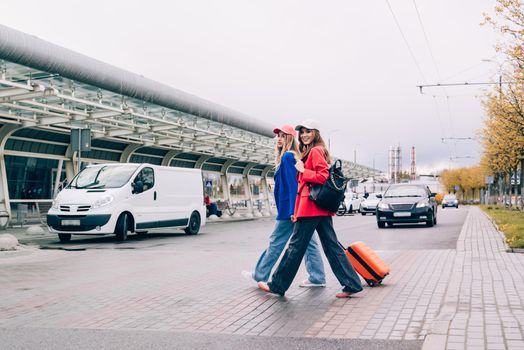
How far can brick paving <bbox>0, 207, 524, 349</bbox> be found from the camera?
5.25m

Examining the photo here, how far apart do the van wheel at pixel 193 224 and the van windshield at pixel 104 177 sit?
3.02 meters

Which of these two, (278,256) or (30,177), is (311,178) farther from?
(30,177)

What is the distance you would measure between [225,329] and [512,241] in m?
A: 8.06

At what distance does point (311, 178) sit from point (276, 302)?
1.36 meters

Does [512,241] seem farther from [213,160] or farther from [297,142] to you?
[213,160]

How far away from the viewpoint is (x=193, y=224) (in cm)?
1984

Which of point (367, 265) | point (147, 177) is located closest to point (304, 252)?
point (367, 265)

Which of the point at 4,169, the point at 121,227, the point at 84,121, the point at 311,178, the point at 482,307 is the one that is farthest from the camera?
the point at 84,121

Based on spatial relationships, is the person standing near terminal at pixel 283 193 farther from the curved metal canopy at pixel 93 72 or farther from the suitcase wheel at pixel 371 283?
the curved metal canopy at pixel 93 72

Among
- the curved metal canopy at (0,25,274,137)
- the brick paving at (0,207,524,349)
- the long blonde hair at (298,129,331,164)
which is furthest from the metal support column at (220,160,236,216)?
the long blonde hair at (298,129,331,164)

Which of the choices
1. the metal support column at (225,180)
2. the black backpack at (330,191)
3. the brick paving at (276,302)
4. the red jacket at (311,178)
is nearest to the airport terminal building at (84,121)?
the metal support column at (225,180)

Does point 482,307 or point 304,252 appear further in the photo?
point 304,252

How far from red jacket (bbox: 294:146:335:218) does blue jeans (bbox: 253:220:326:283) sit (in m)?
0.71

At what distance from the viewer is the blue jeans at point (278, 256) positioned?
7496mm
